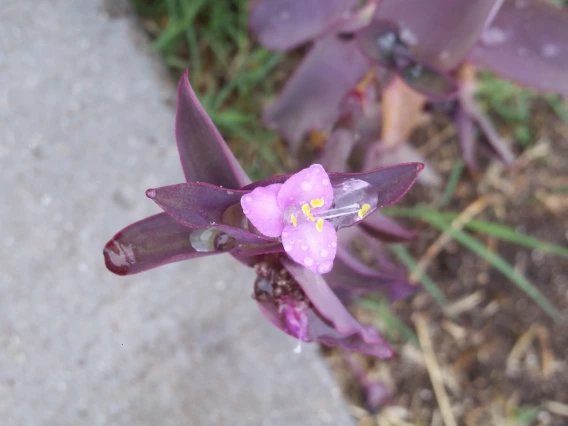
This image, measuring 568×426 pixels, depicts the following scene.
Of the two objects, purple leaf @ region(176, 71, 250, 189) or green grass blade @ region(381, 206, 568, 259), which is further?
green grass blade @ region(381, 206, 568, 259)

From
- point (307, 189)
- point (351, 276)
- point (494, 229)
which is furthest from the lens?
point (494, 229)

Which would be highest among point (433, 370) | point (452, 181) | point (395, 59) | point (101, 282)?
point (395, 59)

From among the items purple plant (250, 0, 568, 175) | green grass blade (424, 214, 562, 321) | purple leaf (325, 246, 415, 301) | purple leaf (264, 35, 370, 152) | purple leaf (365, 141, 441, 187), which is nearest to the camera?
purple leaf (325, 246, 415, 301)

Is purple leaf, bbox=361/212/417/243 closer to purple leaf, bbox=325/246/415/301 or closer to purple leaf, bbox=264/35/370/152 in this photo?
purple leaf, bbox=325/246/415/301

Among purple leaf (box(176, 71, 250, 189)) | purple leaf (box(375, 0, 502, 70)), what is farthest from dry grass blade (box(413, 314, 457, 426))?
A: purple leaf (box(176, 71, 250, 189))

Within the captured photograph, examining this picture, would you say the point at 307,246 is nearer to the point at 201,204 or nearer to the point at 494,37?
the point at 201,204

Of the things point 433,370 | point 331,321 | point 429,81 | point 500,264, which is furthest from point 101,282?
point 500,264
